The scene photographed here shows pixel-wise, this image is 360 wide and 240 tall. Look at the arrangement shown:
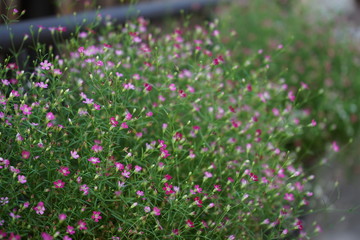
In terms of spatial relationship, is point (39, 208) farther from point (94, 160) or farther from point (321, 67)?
point (321, 67)

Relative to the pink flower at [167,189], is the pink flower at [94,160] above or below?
above

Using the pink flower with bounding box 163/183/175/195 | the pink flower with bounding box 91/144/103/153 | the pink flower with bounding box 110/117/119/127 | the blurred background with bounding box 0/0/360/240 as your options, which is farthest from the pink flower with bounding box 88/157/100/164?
the blurred background with bounding box 0/0/360/240

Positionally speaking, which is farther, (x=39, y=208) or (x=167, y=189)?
(x=167, y=189)

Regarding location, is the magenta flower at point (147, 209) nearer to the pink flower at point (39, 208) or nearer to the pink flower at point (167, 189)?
the pink flower at point (167, 189)

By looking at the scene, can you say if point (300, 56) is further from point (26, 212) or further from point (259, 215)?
point (26, 212)

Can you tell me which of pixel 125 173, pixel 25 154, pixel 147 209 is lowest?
pixel 147 209

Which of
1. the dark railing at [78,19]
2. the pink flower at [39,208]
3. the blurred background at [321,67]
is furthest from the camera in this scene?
the blurred background at [321,67]

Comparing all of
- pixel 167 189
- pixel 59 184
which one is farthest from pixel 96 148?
pixel 167 189

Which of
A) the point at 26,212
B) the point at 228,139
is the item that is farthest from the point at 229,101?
the point at 26,212

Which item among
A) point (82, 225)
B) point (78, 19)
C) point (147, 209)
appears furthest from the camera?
point (78, 19)

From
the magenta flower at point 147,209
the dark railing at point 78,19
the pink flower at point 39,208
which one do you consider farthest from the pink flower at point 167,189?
the dark railing at point 78,19
